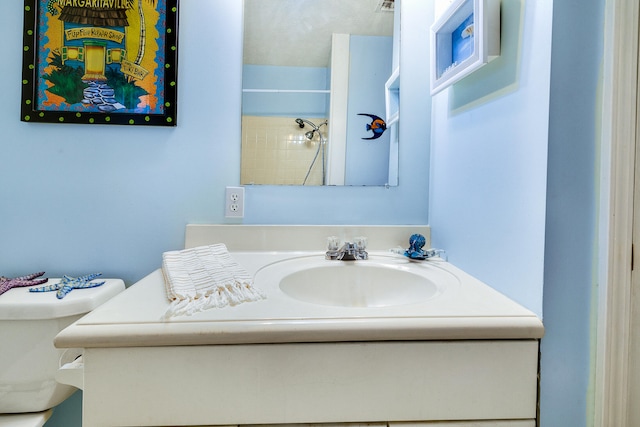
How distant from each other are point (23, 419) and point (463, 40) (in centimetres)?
153

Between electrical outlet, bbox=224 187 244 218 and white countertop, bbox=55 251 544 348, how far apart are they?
48 centimetres

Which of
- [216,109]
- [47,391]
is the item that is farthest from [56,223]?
[216,109]

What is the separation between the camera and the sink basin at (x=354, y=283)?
92 centimetres

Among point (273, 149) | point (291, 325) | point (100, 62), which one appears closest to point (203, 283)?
point (291, 325)

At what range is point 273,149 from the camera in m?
1.12

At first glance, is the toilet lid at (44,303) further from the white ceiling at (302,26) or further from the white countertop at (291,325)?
the white ceiling at (302,26)

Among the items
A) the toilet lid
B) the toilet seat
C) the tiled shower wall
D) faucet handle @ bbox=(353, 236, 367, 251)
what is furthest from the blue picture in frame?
the toilet seat

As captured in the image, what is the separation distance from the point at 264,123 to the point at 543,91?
31.1 inches

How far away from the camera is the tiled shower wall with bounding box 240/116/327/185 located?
3.65 feet

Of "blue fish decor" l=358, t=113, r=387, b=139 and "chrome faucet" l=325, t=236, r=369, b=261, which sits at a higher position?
"blue fish decor" l=358, t=113, r=387, b=139

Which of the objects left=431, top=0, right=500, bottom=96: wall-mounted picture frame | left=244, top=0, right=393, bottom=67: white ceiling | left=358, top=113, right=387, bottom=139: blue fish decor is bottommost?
left=358, top=113, right=387, bottom=139: blue fish decor

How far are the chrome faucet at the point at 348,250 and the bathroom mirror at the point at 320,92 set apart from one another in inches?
8.8

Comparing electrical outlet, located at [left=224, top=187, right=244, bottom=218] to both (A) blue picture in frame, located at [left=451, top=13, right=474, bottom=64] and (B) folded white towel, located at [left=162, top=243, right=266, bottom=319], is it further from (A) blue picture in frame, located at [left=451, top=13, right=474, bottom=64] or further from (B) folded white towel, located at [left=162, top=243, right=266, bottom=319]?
(A) blue picture in frame, located at [left=451, top=13, right=474, bottom=64]

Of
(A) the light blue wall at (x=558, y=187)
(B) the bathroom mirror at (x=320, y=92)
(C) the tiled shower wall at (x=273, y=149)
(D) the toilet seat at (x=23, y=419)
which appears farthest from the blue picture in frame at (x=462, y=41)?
(D) the toilet seat at (x=23, y=419)
